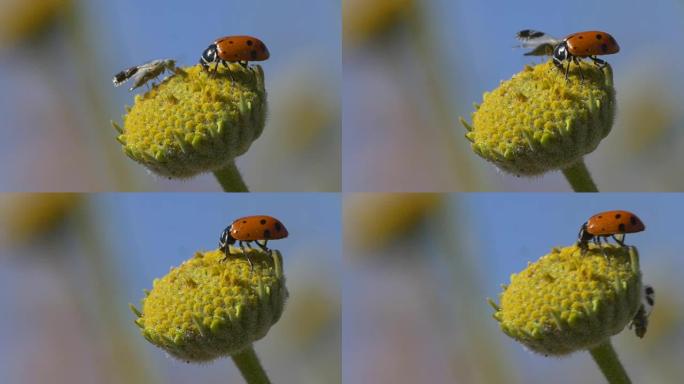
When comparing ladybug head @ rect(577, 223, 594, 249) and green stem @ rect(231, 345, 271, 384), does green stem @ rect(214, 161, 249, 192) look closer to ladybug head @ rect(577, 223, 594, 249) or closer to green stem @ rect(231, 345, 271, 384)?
green stem @ rect(231, 345, 271, 384)

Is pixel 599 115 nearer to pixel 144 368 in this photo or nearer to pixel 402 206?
pixel 402 206

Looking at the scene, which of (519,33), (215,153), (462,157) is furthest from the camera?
(462,157)

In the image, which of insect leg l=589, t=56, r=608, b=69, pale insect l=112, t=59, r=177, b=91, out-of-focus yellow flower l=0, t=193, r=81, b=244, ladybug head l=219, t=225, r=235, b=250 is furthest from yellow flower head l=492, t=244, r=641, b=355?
out-of-focus yellow flower l=0, t=193, r=81, b=244

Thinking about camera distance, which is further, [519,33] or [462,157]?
[462,157]

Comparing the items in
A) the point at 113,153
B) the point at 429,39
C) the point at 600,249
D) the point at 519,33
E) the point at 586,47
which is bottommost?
the point at 600,249

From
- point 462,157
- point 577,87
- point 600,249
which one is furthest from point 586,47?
point 462,157

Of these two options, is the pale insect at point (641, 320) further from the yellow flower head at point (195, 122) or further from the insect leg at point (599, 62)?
the yellow flower head at point (195, 122)

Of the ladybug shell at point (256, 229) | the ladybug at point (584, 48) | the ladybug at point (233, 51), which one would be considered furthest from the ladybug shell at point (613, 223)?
the ladybug at point (233, 51)
